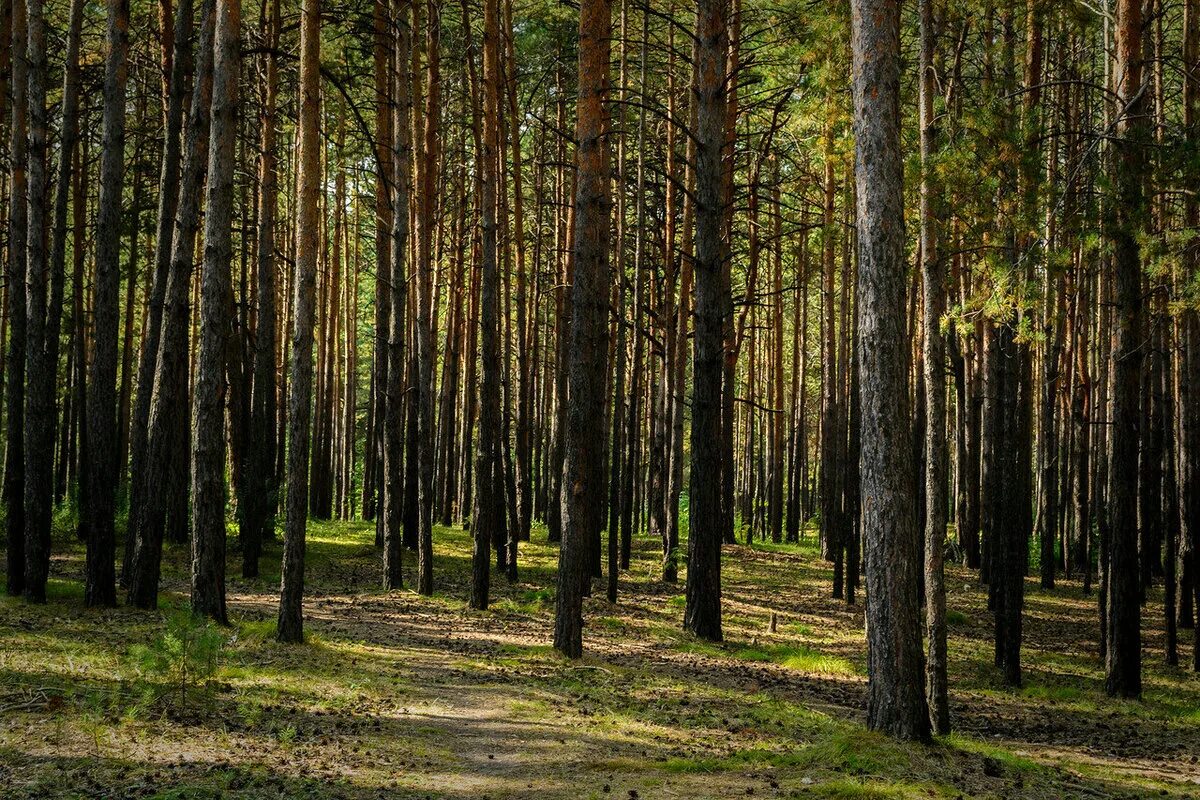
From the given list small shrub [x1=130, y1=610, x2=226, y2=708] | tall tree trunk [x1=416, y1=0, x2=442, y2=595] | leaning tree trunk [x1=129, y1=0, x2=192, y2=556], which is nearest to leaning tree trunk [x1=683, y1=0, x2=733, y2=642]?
tall tree trunk [x1=416, y1=0, x2=442, y2=595]

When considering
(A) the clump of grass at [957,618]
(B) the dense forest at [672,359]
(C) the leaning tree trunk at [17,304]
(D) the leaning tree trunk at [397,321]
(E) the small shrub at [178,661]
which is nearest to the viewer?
(E) the small shrub at [178,661]

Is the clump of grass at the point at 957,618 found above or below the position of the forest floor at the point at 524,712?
below

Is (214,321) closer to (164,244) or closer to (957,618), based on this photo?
(164,244)

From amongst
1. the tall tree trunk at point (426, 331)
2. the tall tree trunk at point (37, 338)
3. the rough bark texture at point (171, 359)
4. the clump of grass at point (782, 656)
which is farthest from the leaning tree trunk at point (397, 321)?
the clump of grass at point (782, 656)

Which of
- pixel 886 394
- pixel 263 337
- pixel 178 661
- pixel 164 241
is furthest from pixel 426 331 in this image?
pixel 886 394

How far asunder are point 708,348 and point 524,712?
6.09 meters

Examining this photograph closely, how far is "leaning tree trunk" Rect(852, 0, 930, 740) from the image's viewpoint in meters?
7.66

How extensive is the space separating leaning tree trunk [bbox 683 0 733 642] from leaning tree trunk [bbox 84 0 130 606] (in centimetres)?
716

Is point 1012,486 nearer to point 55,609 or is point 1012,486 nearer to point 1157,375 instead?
point 1157,375

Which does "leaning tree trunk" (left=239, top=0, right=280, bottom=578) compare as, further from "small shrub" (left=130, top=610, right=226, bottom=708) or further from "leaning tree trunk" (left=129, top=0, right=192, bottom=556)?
"small shrub" (left=130, top=610, right=226, bottom=708)

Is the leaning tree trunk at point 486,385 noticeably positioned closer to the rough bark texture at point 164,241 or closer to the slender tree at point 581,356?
the slender tree at point 581,356

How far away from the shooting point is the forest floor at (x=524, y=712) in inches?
256

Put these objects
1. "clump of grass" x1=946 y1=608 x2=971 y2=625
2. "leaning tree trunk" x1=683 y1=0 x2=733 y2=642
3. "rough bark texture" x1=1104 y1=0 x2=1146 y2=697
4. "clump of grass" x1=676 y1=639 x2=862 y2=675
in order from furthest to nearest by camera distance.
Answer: "clump of grass" x1=946 y1=608 x2=971 y2=625 < "leaning tree trunk" x1=683 y1=0 x2=733 y2=642 < "clump of grass" x1=676 y1=639 x2=862 y2=675 < "rough bark texture" x1=1104 y1=0 x2=1146 y2=697

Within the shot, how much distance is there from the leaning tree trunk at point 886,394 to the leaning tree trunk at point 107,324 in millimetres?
8481
